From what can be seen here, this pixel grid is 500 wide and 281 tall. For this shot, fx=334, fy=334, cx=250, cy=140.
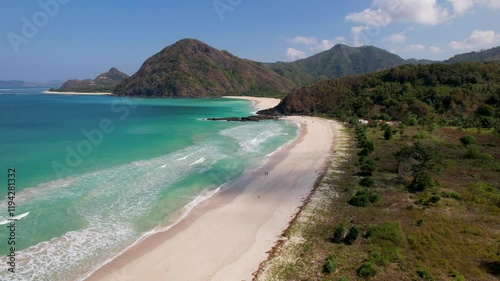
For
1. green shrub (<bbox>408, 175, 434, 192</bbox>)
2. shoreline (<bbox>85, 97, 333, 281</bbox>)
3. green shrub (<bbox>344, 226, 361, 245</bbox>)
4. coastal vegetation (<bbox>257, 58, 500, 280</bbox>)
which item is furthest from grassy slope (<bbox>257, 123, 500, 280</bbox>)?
shoreline (<bbox>85, 97, 333, 281</bbox>)

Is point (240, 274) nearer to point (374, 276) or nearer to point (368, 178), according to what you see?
point (374, 276)

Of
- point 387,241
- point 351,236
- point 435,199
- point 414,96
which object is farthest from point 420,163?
point 414,96

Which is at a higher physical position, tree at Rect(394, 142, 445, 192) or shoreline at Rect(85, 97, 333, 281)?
tree at Rect(394, 142, 445, 192)

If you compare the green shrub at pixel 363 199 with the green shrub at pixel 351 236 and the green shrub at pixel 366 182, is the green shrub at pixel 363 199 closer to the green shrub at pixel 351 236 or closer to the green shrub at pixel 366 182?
the green shrub at pixel 366 182

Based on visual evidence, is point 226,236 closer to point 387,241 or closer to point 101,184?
point 387,241

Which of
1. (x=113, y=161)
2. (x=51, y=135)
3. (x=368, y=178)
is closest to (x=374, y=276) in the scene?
(x=368, y=178)

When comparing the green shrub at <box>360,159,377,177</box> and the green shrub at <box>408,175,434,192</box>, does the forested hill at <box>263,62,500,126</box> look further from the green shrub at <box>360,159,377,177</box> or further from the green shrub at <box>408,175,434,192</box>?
the green shrub at <box>408,175,434,192</box>
